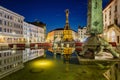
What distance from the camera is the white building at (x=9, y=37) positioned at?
48372mm

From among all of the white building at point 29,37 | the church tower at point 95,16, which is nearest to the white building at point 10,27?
the white building at point 29,37

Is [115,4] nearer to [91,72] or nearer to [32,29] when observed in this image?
[91,72]

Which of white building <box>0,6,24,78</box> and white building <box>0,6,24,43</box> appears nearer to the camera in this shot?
white building <box>0,6,24,78</box>

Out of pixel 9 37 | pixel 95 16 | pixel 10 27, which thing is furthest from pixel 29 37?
pixel 95 16

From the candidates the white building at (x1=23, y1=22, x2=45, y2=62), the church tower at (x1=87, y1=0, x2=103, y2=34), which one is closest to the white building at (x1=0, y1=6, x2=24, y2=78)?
the white building at (x1=23, y1=22, x2=45, y2=62)

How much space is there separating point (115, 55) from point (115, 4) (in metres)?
29.5

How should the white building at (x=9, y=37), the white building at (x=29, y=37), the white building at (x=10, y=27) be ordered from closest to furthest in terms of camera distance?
the white building at (x=9, y=37) < the white building at (x=10, y=27) < the white building at (x=29, y=37)

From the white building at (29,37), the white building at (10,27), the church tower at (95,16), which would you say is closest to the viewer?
the church tower at (95,16)

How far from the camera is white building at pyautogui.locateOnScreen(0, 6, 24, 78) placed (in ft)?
159

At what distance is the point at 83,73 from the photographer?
43.4 metres

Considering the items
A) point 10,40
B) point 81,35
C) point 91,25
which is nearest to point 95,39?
point 91,25

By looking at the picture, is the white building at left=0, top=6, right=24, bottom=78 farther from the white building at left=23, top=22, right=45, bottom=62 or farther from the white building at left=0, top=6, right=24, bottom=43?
the white building at left=23, top=22, right=45, bottom=62

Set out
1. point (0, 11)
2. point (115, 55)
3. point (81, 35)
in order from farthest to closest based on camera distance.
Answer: point (81, 35) < point (0, 11) < point (115, 55)

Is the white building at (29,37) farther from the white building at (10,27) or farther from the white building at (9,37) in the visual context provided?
the white building at (9,37)
